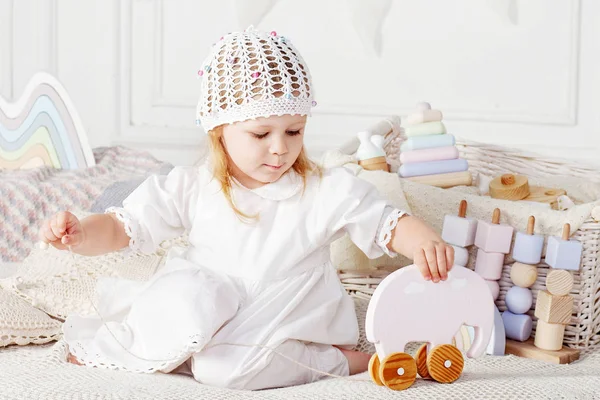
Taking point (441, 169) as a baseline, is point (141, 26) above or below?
above

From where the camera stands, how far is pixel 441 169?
1.88 meters

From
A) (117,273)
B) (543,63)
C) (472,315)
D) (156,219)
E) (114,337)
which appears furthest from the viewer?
(543,63)

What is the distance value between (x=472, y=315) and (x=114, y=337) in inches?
21.8

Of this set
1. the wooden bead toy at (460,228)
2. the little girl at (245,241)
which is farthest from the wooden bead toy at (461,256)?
the little girl at (245,241)

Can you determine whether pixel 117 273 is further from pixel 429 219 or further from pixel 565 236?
pixel 565 236

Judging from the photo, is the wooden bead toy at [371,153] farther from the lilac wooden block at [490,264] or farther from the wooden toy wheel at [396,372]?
the wooden toy wheel at [396,372]

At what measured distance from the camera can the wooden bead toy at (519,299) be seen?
1.51 metres

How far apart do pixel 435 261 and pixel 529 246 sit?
38 centimetres

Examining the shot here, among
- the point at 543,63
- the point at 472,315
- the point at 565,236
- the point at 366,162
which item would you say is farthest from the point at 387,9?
the point at 472,315

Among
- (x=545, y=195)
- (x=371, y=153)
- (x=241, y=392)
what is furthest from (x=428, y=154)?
(x=241, y=392)

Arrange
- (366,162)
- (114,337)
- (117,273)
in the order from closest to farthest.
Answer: (114,337), (117,273), (366,162)

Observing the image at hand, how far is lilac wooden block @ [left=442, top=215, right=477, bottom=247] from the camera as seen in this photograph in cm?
154

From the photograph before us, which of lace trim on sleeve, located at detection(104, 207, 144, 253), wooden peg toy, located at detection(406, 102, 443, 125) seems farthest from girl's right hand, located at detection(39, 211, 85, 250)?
wooden peg toy, located at detection(406, 102, 443, 125)

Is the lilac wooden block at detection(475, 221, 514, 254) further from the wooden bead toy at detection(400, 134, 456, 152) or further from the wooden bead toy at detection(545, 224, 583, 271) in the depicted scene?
the wooden bead toy at detection(400, 134, 456, 152)
